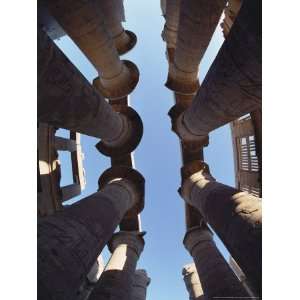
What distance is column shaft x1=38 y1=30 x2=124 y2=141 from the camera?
17.7 feet

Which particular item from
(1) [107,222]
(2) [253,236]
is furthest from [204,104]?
(1) [107,222]

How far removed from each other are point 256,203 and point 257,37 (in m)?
4.51

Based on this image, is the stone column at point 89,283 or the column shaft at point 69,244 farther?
the stone column at point 89,283

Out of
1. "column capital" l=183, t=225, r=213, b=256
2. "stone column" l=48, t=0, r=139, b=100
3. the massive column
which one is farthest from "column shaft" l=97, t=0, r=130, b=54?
"column capital" l=183, t=225, r=213, b=256

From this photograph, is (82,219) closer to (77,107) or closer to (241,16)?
(77,107)

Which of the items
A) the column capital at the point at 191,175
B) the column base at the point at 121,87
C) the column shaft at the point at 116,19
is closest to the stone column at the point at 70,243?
the column capital at the point at 191,175

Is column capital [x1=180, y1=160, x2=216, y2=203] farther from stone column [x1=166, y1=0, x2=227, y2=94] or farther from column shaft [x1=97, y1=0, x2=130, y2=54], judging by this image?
column shaft [x1=97, y1=0, x2=130, y2=54]

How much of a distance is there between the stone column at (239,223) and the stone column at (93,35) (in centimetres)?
662

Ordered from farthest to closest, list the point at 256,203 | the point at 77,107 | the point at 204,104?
the point at 204,104 → the point at 256,203 → the point at 77,107

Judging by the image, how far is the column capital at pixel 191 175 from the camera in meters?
15.8

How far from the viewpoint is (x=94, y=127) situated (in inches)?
378

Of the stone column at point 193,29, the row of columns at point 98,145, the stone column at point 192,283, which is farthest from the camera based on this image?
the stone column at point 192,283

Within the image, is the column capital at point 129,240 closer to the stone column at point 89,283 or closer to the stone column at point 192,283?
the stone column at point 89,283

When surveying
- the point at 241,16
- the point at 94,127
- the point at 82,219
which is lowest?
the point at 82,219
